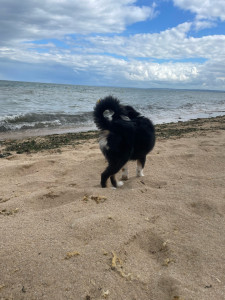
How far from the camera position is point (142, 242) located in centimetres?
262

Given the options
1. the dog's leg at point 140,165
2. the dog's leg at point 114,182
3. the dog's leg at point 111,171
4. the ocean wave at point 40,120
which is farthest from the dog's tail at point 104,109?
the ocean wave at point 40,120

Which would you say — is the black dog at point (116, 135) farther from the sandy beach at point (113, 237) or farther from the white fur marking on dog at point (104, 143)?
the sandy beach at point (113, 237)

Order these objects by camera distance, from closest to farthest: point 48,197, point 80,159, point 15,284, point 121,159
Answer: point 15,284 → point 48,197 → point 121,159 → point 80,159

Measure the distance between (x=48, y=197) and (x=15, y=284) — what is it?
1804 millimetres

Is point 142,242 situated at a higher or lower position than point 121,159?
lower

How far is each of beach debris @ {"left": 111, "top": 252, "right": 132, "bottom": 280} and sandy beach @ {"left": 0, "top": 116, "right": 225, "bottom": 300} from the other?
0.04ft

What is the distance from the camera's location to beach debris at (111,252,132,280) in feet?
6.93

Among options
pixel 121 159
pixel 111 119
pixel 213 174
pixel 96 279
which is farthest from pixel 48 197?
pixel 213 174

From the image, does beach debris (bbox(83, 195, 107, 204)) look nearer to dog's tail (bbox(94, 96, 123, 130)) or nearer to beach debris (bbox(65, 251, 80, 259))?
dog's tail (bbox(94, 96, 123, 130))

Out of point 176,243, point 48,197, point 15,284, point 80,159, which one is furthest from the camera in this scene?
point 80,159

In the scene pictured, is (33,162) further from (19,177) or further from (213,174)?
(213,174)

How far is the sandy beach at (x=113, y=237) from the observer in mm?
1999

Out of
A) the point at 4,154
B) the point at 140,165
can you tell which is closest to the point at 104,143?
the point at 140,165

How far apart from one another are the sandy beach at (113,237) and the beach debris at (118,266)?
0.01 m
